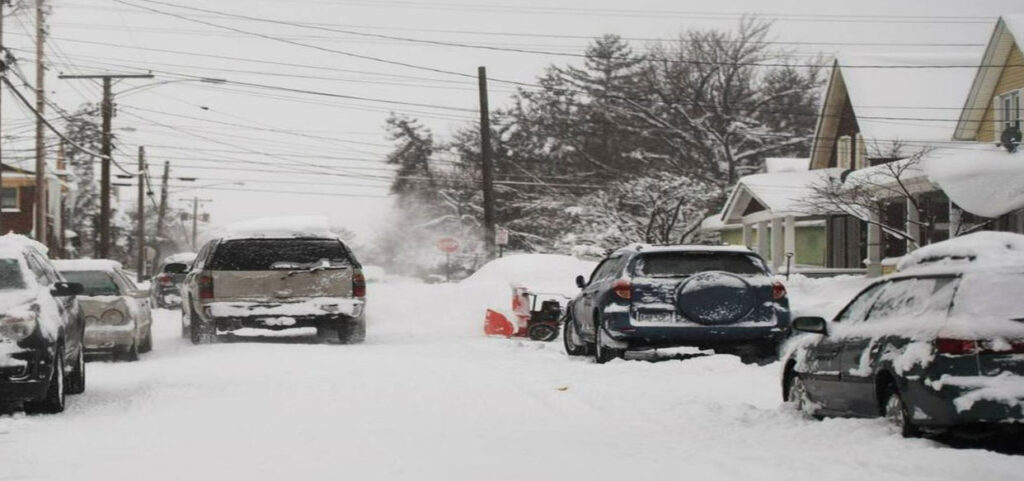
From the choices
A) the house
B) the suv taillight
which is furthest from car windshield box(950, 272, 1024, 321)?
the house

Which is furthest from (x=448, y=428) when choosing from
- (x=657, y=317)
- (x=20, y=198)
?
(x=20, y=198)

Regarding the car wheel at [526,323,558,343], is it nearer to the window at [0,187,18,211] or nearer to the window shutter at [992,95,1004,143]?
the window shutter at [992,95,1004,143]

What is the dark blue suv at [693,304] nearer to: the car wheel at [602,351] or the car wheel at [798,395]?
the car wheel at [602,351]

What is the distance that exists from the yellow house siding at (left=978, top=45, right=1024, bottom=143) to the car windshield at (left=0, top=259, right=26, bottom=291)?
29443 millimetres

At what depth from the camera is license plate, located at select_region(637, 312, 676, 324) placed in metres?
16.7

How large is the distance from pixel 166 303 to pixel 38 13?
9820 millimetres

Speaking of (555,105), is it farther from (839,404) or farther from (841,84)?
(839,404)

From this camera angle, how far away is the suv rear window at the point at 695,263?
17188 millimetres

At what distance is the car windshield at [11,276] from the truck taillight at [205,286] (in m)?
8.00

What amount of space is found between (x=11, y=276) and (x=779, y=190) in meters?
38.3

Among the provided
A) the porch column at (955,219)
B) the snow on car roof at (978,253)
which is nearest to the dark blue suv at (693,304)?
the snow on car roof at (978,253)

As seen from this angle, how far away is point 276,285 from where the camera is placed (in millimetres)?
21234

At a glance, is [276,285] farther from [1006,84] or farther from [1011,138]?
[1006,84]

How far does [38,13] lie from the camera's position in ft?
141
